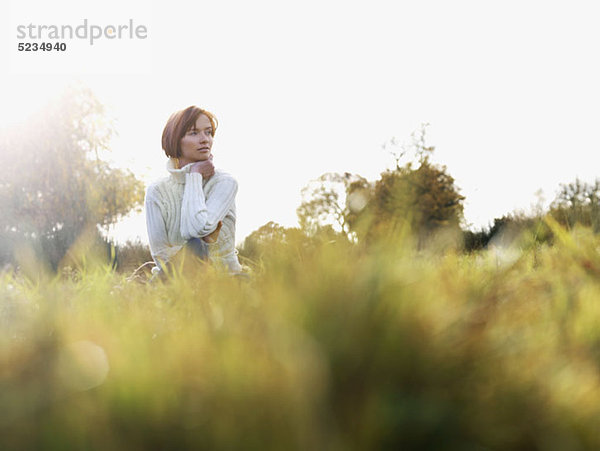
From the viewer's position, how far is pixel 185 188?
4102 millimetres

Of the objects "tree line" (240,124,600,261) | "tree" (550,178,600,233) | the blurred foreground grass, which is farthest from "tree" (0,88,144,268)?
the blurred foreground grass

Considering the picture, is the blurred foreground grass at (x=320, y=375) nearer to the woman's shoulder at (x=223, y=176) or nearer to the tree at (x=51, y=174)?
the woman's shoulder at (x=223, y=176)

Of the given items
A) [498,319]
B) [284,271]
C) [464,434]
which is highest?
[284,271]

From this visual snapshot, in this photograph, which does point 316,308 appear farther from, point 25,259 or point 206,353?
point 25,259

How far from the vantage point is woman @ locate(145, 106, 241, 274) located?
13.8ft

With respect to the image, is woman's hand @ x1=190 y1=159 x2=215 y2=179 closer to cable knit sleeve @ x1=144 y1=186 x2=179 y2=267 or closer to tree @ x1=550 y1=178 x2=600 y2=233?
cable knit sleeve @ x1=144 y1=186 x2=179 y2=267

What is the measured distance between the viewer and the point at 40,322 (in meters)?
1.48

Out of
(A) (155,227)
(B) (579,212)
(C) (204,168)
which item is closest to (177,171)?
(C) (204,168)

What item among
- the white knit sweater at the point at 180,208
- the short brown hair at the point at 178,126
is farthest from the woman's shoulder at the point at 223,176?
the short brown hair at the point at 178,126

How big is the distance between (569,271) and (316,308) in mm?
1661

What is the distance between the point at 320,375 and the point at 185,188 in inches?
129

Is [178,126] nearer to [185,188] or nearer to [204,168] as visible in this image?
[204,168]

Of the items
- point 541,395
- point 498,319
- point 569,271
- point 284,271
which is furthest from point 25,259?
point 569,271

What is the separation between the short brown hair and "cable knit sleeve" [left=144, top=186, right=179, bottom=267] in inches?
15.1
